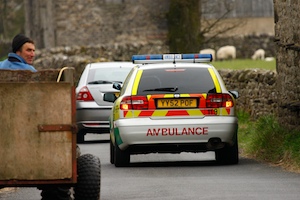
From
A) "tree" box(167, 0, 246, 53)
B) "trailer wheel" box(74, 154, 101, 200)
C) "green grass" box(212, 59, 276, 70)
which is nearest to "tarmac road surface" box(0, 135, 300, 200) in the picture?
"trailer wheel" box(74, 154, 101, 200)

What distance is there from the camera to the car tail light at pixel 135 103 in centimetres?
1752

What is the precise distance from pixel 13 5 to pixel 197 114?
68721 millimetres

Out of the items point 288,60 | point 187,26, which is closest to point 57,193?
point 288,60

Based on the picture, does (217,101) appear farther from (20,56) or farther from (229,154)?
(20,56)

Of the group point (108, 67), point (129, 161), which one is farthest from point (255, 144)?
point (108, 67)

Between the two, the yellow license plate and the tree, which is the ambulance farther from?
the tree

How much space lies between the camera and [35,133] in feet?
37.0

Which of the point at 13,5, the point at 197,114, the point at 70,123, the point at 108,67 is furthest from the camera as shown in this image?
the point at 13,5

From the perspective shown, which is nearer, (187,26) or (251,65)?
(251,65)

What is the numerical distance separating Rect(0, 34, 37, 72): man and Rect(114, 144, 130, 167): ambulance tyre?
427 cm

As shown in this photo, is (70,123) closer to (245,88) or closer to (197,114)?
(197,114)

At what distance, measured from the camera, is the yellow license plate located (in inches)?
690

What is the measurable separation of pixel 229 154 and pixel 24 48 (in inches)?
198

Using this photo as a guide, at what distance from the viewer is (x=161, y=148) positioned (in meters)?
17.6
